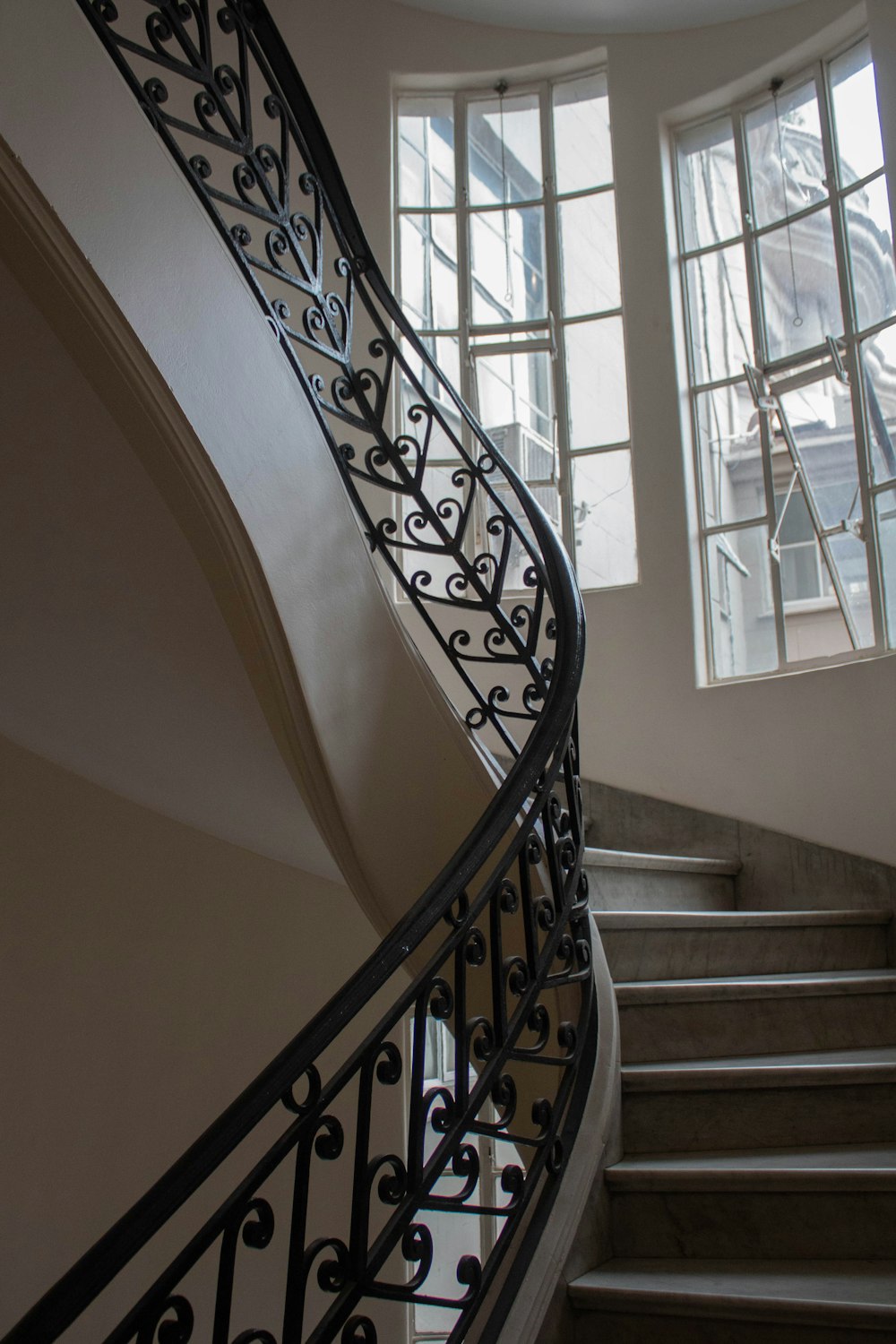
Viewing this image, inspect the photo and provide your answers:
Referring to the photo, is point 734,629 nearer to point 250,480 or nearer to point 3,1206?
point 250,480

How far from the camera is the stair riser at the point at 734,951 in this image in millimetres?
2875

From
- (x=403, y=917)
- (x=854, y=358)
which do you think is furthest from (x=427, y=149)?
(x=403, y=917)

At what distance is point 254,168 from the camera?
8.11 ft

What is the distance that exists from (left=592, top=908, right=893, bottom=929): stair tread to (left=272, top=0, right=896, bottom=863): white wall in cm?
49

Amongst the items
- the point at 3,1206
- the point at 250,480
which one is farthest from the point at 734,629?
the point at 3,1206

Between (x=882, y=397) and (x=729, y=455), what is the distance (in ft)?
2.10

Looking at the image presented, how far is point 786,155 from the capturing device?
15.1 ft

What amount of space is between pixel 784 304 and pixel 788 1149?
3.39m

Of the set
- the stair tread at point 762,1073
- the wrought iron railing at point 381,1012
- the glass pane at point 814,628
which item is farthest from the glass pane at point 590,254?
the stair tread at point 762,1073

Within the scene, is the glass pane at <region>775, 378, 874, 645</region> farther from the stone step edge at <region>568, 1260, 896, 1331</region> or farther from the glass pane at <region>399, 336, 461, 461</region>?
the stone step edge at <region>568, 1260, 896, 1331</region>

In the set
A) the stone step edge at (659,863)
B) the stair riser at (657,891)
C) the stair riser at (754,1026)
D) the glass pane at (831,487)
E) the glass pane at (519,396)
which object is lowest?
the stair riser at (754,1026)

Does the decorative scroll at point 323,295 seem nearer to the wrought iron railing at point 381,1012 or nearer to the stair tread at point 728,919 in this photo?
the wrought iron railing at point 381,1012

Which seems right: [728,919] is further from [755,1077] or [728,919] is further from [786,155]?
[786,155]

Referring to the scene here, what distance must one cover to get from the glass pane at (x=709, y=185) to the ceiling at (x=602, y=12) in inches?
17.5
